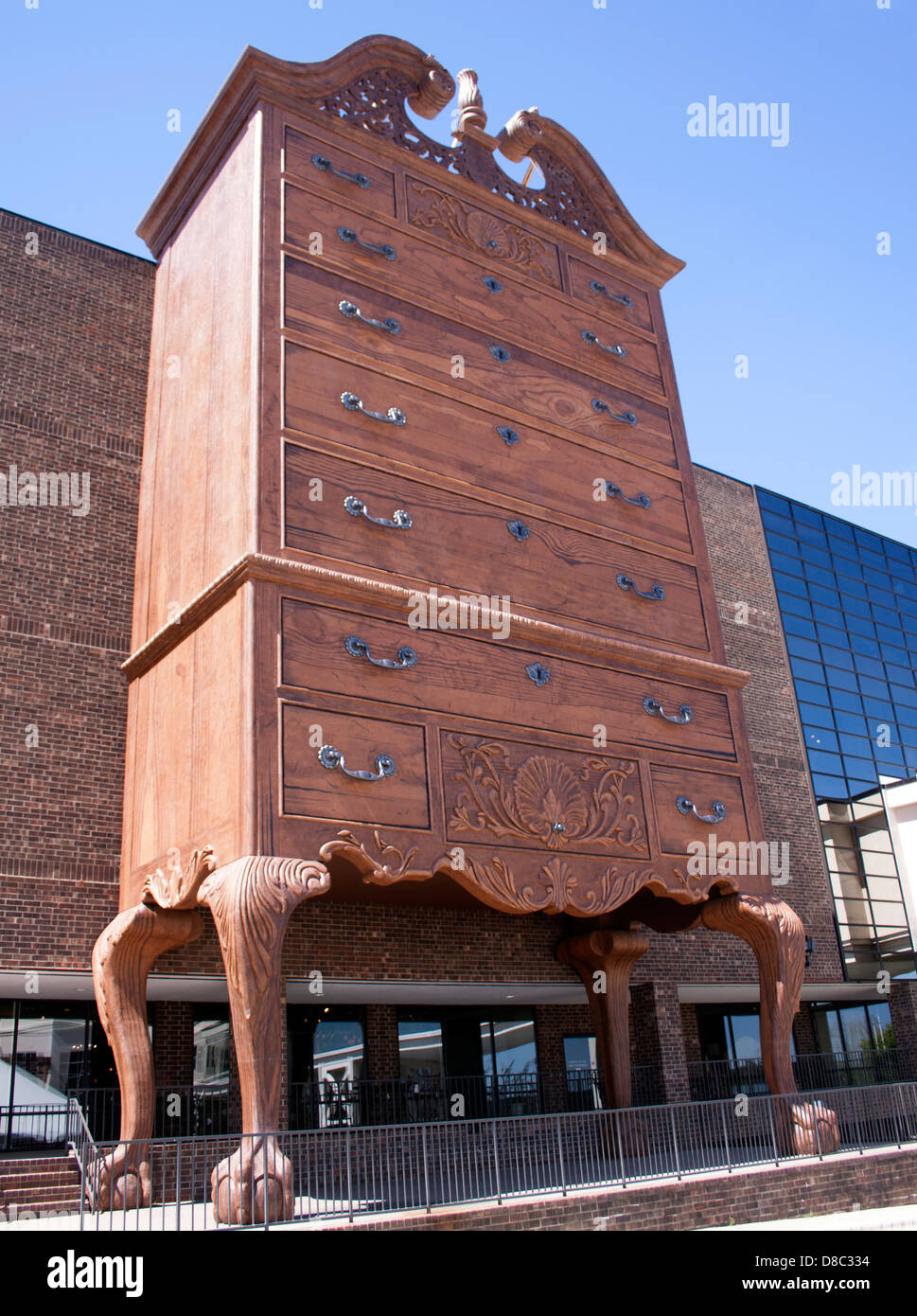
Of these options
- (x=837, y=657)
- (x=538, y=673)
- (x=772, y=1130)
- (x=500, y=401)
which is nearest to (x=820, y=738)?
(x=837, y=657)

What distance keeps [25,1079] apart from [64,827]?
286 centimetres

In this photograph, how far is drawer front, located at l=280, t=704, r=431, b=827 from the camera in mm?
7520

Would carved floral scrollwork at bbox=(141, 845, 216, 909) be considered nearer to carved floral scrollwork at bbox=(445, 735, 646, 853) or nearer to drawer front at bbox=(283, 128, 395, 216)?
carved floral scrollwork at bbox=(445, 735, 646, 853)

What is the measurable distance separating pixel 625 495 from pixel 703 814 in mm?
3318

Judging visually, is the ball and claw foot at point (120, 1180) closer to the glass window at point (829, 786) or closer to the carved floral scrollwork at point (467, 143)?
the carved floral scrollwork at point (467, 143)

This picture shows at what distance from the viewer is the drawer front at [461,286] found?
9828 mm

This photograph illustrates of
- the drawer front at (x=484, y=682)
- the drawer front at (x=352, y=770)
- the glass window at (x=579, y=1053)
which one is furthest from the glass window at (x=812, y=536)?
the drawer front at (x=352, y=770)

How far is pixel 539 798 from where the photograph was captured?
882cm

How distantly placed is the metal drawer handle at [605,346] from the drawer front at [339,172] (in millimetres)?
2442

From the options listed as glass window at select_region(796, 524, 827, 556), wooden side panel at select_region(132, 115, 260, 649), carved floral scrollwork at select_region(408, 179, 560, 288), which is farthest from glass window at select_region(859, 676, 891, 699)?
wooden side panel at select_region(132, 115, 260, 649)

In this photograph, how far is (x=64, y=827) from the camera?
10.3 m

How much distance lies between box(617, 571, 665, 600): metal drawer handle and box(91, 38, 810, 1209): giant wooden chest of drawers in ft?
0.09

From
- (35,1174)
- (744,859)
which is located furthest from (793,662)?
(35,1174)
